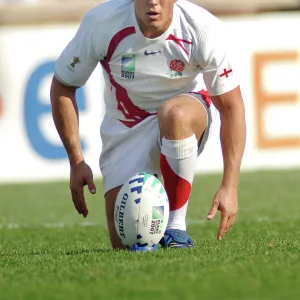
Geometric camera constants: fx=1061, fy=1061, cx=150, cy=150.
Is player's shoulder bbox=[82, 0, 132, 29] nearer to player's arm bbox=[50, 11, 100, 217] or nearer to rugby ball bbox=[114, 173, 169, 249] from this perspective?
player's arm bbox=[50, 11, 100, 217]

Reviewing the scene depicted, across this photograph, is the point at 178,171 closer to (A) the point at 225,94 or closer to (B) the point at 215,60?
(A) the point at 225,94

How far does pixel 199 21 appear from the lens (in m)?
6.05

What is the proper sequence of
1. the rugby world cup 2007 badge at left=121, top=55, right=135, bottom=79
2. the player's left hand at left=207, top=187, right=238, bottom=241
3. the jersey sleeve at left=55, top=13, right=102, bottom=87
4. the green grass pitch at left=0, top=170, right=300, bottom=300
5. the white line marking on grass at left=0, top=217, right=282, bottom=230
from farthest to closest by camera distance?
the white line marking on grass at left=0, top=217, right=282, bottom=230 < the rugby world cup 2007 badge at left=121, top=55, right=135, bottom=79 < the jersey sleeve at left=55, top=13, right=102, bottom=87 < the player's left hand at left=207, top=187, right=238, bottom=241 < the green grass pitch at left=0, top=170, right=300, bottom=300

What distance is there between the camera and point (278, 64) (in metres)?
13.5

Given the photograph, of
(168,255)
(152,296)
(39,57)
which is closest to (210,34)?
(168,255)

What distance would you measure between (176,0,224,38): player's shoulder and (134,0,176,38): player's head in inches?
4.1

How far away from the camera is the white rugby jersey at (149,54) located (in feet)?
19.8

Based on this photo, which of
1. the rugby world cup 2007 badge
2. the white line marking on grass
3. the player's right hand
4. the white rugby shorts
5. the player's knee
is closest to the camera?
the player's knee

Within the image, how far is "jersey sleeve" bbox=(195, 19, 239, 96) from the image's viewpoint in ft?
19.7

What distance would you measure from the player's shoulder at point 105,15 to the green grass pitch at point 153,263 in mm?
1315

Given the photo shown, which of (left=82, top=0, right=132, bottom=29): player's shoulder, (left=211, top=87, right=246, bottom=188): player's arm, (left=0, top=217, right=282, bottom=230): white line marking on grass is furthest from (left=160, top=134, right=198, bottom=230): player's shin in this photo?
(left=0, top=217, right=282, bottom=230): white line marking on grass

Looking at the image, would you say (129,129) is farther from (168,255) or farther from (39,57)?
(39,57)

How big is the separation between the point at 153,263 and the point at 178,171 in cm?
109

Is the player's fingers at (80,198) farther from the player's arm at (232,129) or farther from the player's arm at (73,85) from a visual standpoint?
the player's arm at (232,129)
